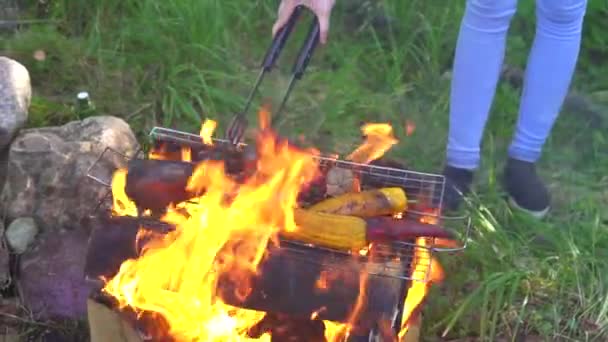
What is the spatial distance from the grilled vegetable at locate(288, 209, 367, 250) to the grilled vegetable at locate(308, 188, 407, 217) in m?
0.09

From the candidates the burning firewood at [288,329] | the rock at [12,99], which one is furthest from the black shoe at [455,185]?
the rock at [12,99]

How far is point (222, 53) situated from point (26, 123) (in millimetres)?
935

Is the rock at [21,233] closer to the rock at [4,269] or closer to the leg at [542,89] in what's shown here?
the rock at [4,269]

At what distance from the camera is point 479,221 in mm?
2688

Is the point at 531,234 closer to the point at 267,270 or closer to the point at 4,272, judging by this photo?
the point at 267,270

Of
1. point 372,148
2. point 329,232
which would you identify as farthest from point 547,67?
point 329,232

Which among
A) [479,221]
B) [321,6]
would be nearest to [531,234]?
[479,221]

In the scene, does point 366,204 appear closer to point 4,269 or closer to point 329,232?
point 329,232

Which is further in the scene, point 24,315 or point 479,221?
point 479,221

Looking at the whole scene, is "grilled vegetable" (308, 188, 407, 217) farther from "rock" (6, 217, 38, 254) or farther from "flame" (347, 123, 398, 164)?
"rock" (6, 217, 38, 254)

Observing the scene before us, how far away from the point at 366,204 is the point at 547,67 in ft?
3.08

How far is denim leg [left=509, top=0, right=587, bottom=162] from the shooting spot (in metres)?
2.53

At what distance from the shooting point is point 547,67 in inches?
103

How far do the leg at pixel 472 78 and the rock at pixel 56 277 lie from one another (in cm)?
116
